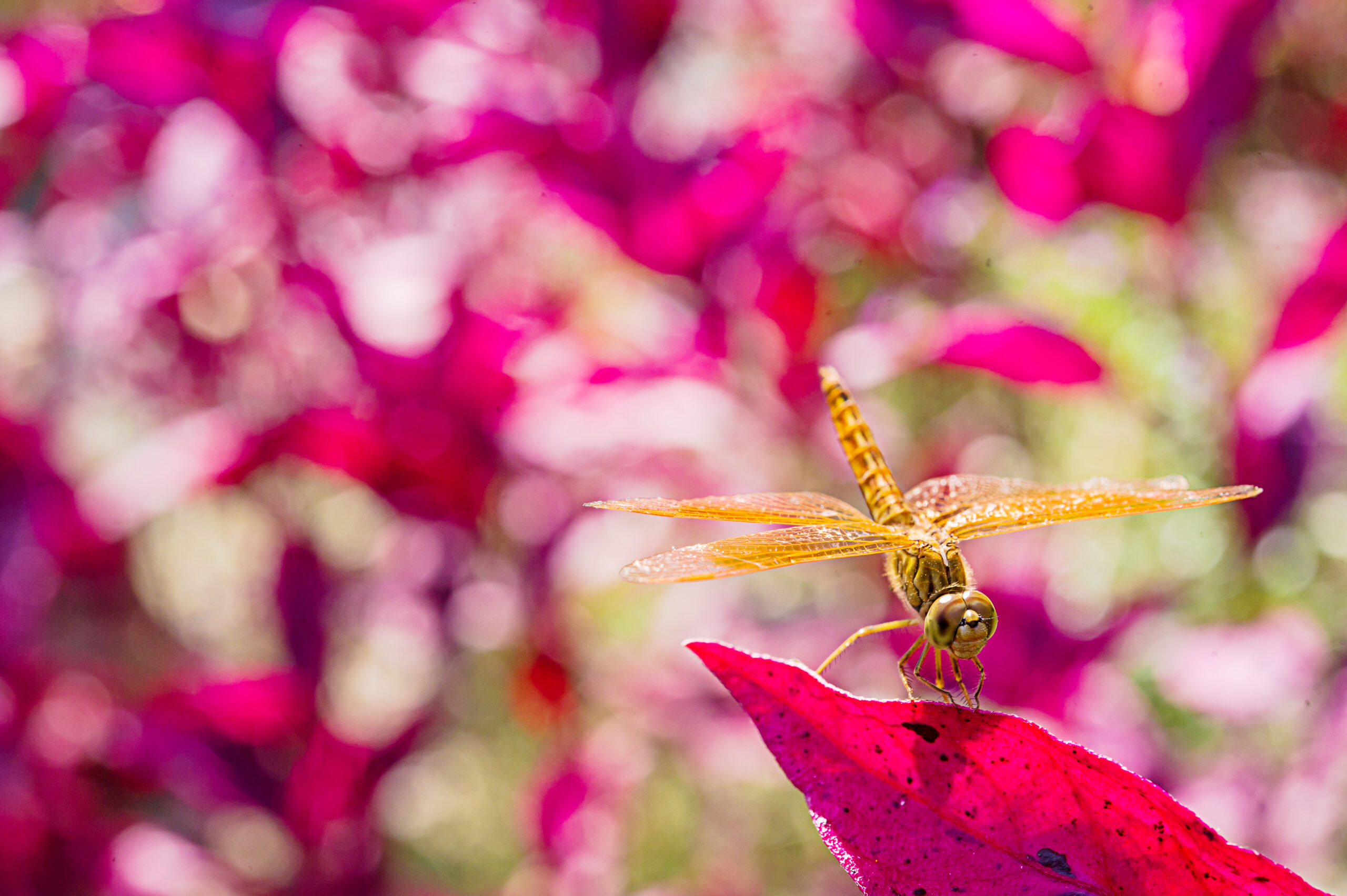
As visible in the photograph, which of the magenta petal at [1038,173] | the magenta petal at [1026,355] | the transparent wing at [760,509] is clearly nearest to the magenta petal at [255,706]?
the transparent wing at [760,509]

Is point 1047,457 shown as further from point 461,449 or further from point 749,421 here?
point 461,449

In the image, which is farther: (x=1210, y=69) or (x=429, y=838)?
(x=429, y=838)

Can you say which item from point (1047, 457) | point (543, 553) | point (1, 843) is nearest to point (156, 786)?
point (1, 843)

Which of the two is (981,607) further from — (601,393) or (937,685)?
(601,393)

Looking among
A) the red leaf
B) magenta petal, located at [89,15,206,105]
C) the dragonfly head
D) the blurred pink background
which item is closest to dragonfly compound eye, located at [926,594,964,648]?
the dragonfly head

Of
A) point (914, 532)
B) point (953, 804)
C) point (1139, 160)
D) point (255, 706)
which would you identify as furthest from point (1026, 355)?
point (255, 706)

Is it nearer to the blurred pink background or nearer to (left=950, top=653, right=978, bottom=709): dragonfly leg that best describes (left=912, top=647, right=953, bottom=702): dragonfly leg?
(left=950, top=653, right=978, bottom=709): dragonfly leg

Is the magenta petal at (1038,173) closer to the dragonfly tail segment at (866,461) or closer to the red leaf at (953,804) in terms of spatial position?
the dragonfly tail segment at (866,461)
